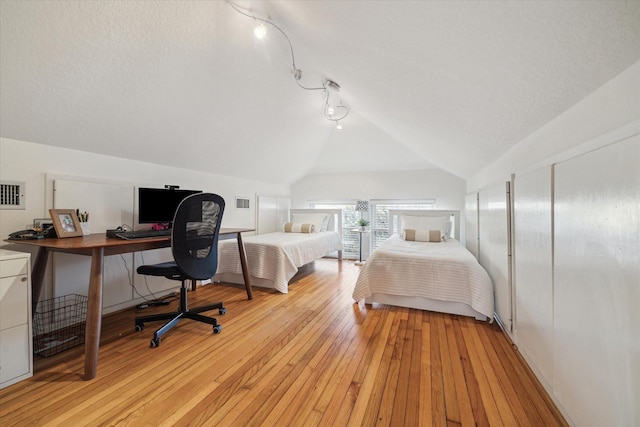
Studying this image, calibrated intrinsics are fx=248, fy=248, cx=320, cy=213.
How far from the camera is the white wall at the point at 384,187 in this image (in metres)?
4.51

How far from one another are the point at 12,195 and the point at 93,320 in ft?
4.01

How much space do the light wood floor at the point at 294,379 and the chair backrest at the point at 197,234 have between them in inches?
22.0

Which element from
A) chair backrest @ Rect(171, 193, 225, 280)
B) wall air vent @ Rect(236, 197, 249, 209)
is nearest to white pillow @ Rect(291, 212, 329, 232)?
wall air vent @ Rect(236, 197, 249, 209)

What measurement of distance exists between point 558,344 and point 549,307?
0.17 m

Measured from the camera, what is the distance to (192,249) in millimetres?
1962

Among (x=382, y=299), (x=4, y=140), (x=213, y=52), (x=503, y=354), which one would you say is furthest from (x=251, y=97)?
(x=503, y=354)

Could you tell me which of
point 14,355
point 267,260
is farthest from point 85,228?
point 267,260

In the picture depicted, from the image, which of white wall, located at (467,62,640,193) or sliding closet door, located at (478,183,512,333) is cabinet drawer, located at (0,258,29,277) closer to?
white wall, located at (467,62,640,193)

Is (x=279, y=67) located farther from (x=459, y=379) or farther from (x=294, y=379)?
(x=459, y=379)

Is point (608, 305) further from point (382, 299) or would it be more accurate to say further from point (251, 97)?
point (251, 97)

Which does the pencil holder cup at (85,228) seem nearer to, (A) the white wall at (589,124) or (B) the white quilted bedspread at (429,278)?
(B) the white quilted bedspread at (429,278)

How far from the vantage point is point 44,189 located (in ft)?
6.48

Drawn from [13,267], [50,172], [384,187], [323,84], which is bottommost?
[13,267]

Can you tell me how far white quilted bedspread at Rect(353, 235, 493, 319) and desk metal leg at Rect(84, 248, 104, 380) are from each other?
2062mm
